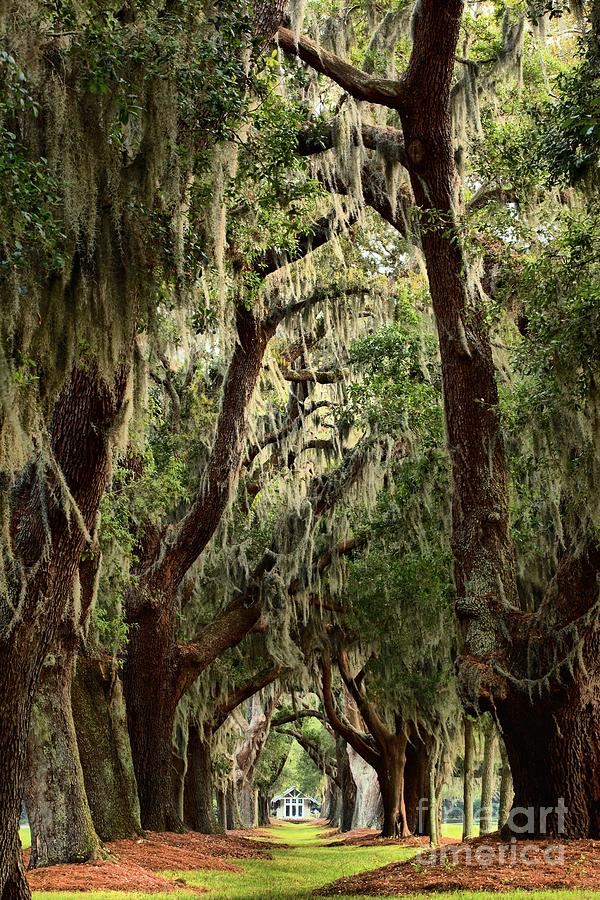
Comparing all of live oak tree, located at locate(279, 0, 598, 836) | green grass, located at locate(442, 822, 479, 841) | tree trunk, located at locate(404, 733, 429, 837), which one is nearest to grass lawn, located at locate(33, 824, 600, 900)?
live oak tree, located at locate(279, 0, 598, 836)

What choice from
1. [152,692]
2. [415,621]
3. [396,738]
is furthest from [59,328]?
[396,738]

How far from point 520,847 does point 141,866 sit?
13.5 feet

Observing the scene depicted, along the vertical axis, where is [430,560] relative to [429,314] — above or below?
below

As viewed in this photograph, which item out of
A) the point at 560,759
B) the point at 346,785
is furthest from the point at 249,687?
the point at 346,785

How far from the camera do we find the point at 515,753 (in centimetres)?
723

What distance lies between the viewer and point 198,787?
56.2ft

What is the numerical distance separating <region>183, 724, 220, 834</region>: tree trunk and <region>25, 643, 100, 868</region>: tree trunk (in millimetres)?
8078

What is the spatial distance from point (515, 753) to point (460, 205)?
487 centimetres

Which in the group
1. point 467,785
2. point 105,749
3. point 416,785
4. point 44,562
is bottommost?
point 416,785

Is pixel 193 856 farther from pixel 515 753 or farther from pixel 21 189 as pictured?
pixel 21 189

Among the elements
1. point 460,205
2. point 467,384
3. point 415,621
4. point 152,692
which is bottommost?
point 152,692

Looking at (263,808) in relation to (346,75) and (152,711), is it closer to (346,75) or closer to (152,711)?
(152,711)

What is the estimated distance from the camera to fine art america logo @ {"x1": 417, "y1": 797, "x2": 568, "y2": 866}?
21.2 ft

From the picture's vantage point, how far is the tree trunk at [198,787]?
667 inches
